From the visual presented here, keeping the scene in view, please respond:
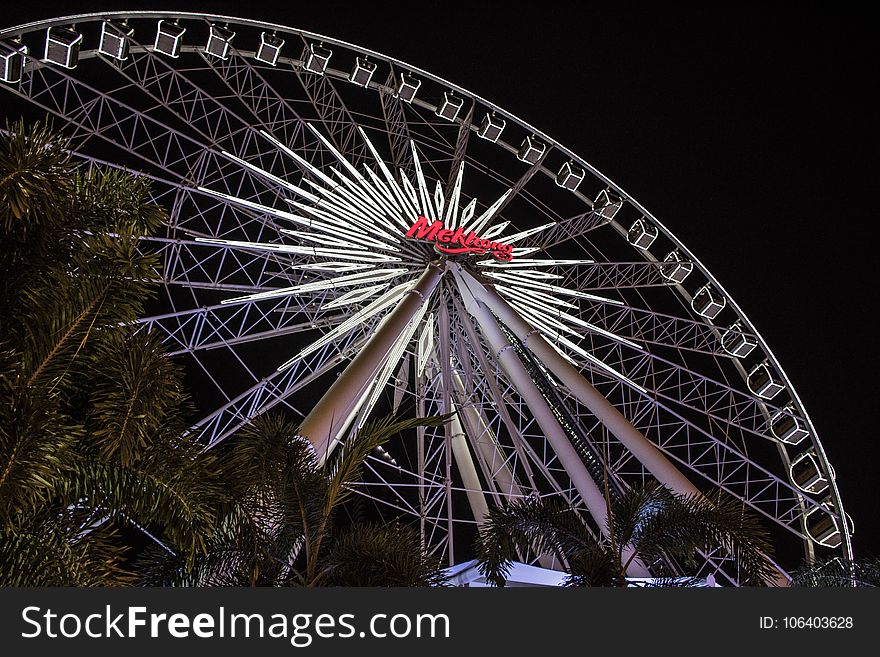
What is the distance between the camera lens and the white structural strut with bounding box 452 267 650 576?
15.8 m

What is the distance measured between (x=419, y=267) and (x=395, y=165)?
379 centimetres

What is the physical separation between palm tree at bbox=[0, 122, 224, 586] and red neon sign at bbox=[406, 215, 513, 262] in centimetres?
1223

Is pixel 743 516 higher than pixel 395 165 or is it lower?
lower

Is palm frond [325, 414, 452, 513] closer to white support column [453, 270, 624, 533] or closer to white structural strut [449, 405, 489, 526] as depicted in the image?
white support column [453, 270, 624, 533]

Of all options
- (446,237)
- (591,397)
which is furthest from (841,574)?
(446,237)

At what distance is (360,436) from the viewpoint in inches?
372

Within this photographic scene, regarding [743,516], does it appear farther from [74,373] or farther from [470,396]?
[470,396]

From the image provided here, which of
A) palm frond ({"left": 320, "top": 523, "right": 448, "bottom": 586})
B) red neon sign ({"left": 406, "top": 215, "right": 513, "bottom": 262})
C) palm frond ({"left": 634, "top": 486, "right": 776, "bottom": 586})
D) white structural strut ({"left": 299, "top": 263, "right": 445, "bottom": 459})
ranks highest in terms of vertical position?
red neon sign ({"left": 406, "top": 215, "right": 513, "bottom": 262})

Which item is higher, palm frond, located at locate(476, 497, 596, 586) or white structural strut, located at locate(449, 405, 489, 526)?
white structural strut, located at locate(449, 405, 489, 526)

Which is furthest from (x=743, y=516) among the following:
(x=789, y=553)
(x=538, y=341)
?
(x=789, y=553)

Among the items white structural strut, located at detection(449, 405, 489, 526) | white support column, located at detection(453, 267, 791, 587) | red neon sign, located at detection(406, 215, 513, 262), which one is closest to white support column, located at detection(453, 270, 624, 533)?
white support column, located at detection(453, 267, 791, 587)

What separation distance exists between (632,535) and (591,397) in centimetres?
518

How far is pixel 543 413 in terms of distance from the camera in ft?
56.6

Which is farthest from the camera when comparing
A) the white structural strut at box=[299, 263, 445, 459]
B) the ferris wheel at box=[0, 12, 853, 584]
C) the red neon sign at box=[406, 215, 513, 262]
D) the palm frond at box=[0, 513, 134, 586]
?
the red neon sign at box=[406, 215, 513, 262]
